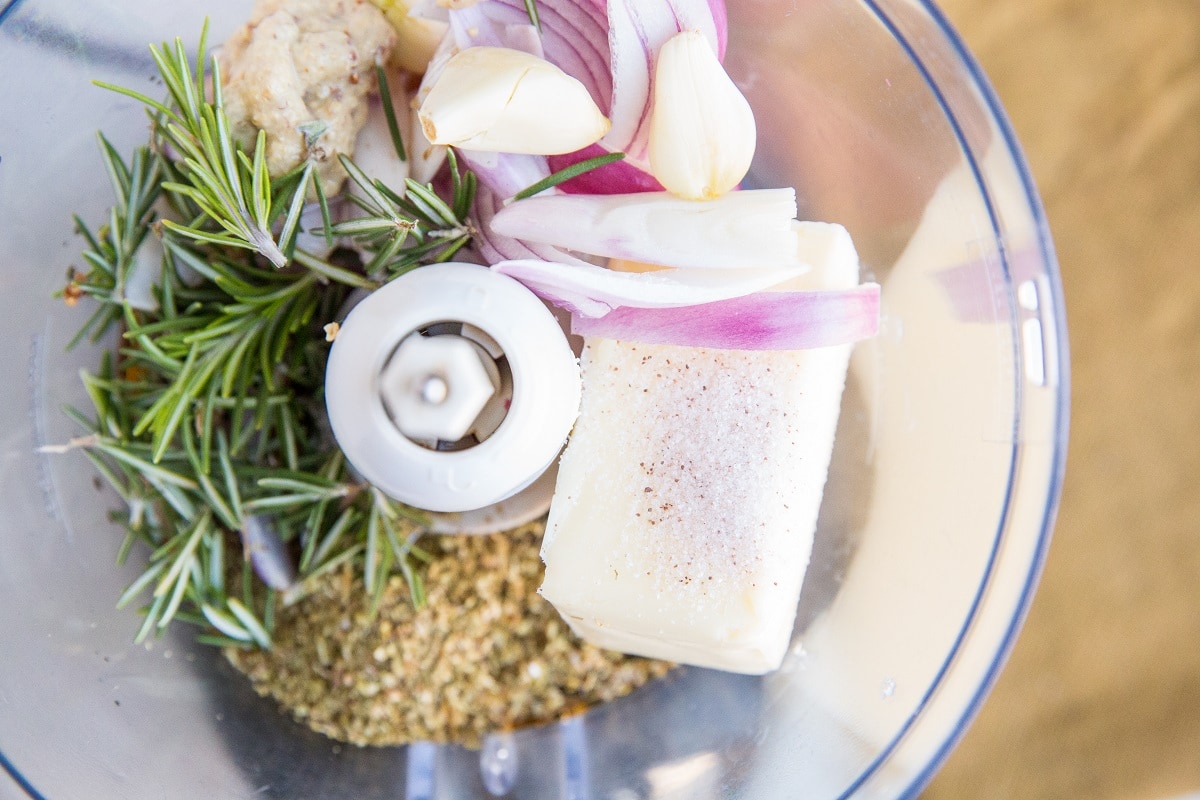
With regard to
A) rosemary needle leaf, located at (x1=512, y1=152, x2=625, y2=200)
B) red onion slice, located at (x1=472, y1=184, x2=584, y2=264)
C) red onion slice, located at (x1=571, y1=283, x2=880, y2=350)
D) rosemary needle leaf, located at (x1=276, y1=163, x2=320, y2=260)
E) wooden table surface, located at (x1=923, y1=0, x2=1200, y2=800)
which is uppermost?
rosemary needle leaf, located at (x1=276, y1=163, x2=320, y2=260)

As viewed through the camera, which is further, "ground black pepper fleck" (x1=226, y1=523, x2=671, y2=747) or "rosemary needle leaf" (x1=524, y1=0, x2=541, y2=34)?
"ground black pepper fleck" (x1=226, y1=523, x2=671, y2=747)

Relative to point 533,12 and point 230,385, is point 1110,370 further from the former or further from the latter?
point 230,385

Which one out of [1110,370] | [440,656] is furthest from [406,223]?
[1110,370]

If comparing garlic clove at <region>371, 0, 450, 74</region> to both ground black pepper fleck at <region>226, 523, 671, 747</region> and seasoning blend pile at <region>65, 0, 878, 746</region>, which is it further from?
ground black pepper fleck at <region>226, 523, 671, 747</region>

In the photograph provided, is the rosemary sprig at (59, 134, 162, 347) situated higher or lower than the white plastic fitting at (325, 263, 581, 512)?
higher

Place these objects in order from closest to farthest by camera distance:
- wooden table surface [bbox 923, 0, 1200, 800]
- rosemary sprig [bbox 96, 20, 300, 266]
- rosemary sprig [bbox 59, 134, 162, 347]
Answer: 1. rosemary sprig [bbox 96, 20, 300, 266]
2. rosemary sprig [bbox 59, 134, 162, 347]
3. wooden table surface [bbox 923, 0, 1200, 800]

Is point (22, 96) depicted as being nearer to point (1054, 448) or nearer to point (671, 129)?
point (671, 129)

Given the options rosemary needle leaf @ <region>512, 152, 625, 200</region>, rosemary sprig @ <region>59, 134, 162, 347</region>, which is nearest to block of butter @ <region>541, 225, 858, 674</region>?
rosemary needle leaf @ <region>512, 152, 625, 200</region>
